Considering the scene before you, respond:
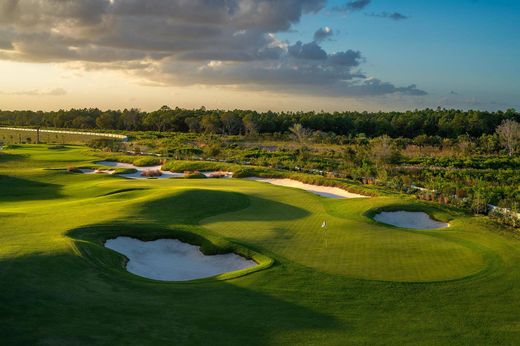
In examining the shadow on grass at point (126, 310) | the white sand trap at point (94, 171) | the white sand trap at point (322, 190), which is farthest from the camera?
the white sand trap at point (94, 171)

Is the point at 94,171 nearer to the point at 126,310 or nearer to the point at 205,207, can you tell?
the point at 205,207

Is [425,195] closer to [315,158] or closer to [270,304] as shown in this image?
[270,304]

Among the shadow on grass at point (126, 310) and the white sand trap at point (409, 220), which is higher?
the shadow on grass at point (126, 310)

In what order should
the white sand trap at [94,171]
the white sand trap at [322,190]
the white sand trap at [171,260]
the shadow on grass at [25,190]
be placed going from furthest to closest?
the white sand trap at [94,171]
the white sand trap at [322,190]
the shadow on grass at [25,190]
the white sand trap at [171,260]

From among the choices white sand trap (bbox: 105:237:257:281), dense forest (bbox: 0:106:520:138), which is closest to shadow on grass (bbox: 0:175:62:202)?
white sand trap (bbox: 105:237:257:281)

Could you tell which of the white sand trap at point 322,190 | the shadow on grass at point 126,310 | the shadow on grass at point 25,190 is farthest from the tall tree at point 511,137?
the shadow on grass at point 126,310

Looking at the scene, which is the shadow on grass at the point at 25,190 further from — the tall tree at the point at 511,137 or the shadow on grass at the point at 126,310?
the tall tree at the point at 511,137

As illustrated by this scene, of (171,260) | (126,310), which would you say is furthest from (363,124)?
(126,310)
